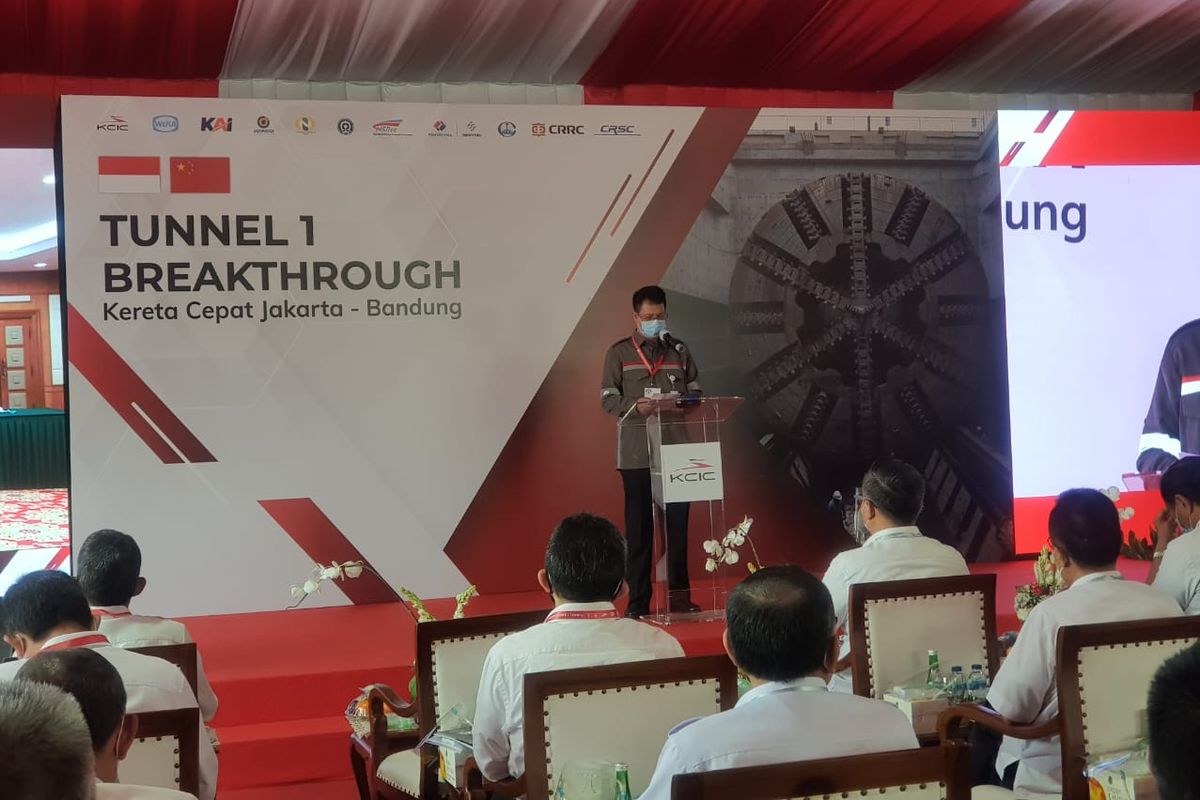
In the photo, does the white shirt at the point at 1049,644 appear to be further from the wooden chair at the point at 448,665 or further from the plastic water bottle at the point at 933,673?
the wooden chair at the point at 448,665

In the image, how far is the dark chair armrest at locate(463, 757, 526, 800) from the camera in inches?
104

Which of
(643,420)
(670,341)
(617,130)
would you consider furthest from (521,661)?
(617,130)

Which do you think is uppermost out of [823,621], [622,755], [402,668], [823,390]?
[823,390]

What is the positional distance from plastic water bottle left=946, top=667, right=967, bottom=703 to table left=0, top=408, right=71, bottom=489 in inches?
374

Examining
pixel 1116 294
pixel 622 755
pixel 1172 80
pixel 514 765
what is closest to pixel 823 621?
pixel 622 755

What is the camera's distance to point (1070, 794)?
108 inches

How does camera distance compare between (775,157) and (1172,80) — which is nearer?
(775,157)

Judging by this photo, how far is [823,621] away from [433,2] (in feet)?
16.6

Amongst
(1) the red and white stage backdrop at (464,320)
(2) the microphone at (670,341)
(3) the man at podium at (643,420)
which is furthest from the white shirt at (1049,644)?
(1) the red and white stage backdrop at (464,320)

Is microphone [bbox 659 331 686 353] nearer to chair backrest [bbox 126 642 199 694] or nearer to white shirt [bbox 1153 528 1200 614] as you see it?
white shirt [bbox 1153 528 1200 614]

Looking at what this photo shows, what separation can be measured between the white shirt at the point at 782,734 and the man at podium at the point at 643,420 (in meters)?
3.61

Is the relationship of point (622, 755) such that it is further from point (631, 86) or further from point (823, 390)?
point (631, 86)

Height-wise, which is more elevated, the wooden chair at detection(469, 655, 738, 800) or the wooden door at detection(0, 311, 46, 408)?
the wooden door at detection(0, 311, 46, 408)

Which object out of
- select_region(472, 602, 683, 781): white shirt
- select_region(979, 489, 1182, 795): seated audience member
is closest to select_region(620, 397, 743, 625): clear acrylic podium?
select_region(979, 489, 1182, 795): seated audience member
